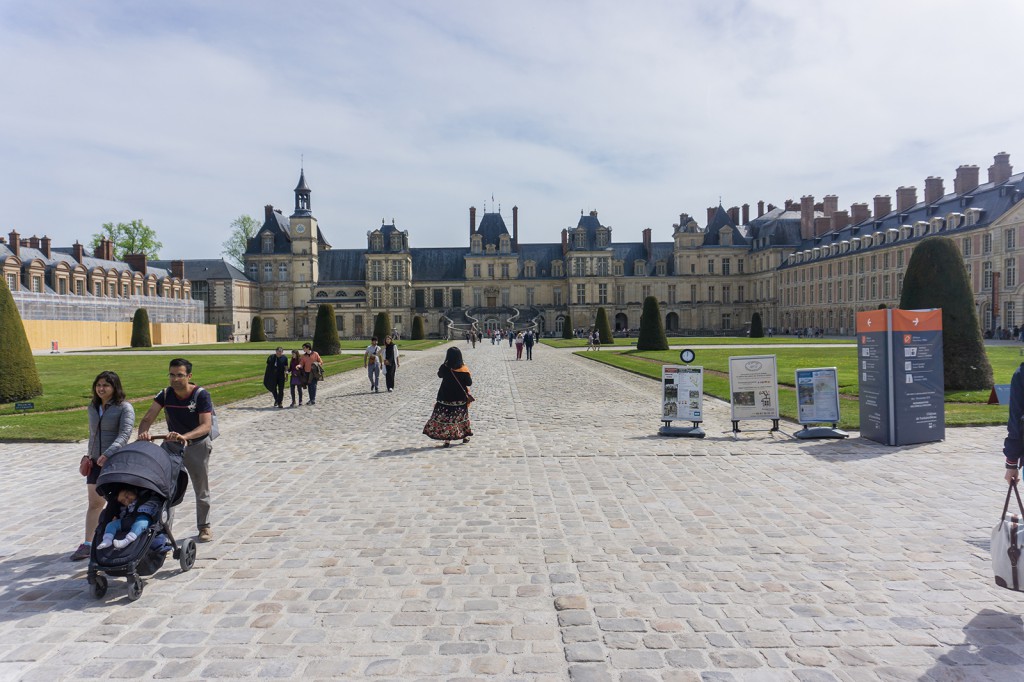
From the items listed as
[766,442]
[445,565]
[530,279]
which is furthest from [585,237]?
[445,565]

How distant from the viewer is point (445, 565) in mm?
4910

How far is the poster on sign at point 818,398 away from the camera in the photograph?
10.1m

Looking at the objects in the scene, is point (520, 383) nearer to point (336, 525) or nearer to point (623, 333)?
point (336, 525)

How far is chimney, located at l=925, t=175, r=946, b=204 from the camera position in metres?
49.8

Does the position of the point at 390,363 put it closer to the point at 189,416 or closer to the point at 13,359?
the point at 13,359

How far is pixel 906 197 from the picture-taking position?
52.2 m

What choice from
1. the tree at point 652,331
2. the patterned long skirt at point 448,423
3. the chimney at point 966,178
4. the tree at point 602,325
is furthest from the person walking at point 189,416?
the chimney at point 966,178

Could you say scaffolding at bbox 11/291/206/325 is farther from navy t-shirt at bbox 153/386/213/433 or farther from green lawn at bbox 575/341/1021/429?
navy t-shirt at bbox 153/386/213/433

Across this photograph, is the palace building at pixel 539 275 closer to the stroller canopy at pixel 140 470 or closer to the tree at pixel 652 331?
the tree at pixel 652 331

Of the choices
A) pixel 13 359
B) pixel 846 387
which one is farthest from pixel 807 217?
pixel 13 359

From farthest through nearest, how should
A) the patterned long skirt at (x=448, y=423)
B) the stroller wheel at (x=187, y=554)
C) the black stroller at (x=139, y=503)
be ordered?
the patterned long skirt at (x=448, y=423)
the stroller wheel at (x=187, y=554)
the black stroller at (x=139, y=503)

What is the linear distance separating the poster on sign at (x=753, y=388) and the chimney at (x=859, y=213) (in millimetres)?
56562

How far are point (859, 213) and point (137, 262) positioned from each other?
64.1m

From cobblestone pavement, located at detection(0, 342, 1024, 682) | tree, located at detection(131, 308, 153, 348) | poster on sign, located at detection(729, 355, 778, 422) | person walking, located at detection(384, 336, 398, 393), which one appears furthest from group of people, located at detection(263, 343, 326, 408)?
tree, located at detection(131, 308, 153, 348)
